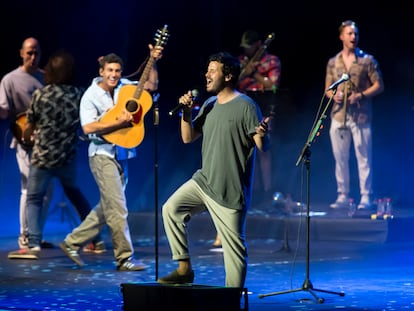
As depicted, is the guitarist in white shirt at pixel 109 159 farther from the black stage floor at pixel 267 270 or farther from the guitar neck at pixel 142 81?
the black stage floor at pixel 267 270

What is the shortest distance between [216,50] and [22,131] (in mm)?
3718

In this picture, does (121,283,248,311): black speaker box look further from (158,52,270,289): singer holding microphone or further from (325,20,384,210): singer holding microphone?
(325,20,384,210): singer holding microphone

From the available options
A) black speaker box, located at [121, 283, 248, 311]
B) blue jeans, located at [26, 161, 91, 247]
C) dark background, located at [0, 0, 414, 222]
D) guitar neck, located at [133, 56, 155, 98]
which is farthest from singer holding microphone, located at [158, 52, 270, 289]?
dark background, located at [0, 0, 414, 222]

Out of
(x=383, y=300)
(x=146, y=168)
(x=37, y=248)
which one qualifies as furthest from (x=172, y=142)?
(x=383, y=300)

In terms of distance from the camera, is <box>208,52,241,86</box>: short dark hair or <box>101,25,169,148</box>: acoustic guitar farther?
<box>101,25,169,148</box>: acoustic guitar

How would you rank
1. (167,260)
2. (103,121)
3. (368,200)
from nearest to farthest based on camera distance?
(103,121) < (167,260) < (368,200)

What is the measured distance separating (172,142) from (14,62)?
7.98 ft

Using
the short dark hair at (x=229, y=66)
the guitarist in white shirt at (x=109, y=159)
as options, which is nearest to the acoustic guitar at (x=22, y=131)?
the guitarist in white shirt at (x=109, y=159)

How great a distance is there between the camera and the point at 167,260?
10539 mm

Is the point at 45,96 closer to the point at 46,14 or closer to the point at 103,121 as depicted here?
the point at 103,121

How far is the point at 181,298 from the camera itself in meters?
6.90

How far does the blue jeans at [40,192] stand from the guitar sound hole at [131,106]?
1300mm

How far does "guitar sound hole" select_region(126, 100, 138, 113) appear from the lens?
9.78 m

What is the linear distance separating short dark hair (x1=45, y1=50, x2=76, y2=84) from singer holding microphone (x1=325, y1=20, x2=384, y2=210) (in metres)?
3.44
